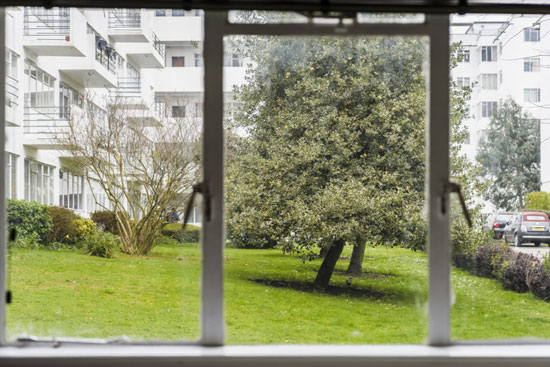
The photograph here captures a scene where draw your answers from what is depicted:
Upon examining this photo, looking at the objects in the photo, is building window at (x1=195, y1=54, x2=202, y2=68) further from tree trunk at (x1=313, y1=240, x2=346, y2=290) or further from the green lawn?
tree trunk at (x1=313, y1=240, x2=346, y2=290)

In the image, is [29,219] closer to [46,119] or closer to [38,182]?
[38,182]

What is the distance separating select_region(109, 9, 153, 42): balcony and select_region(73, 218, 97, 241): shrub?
36.1 inches

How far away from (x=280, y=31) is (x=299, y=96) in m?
0.83

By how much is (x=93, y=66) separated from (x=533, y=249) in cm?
244

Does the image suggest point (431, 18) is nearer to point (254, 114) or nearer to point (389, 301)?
point (254, 114)

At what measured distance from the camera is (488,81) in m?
2.64

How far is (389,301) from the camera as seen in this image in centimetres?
284

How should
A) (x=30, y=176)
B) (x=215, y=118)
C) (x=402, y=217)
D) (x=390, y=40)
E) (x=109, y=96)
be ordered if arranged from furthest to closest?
1. (x=402, y=217)
2. (x=390, y=40)
3. (x=109, y=96)
4. (x=30, y=176)
5. (x=215, y=118)

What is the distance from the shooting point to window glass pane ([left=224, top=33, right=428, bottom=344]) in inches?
107

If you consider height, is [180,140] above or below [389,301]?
above

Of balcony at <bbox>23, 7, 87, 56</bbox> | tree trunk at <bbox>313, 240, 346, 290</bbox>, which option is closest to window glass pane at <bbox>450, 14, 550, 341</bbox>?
tree trunk at <bbox>313, 240, 346, 290</bbox>

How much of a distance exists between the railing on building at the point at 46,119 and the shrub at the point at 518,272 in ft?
7.88

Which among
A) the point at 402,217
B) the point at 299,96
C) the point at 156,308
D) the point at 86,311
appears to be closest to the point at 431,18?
the point at 299,96

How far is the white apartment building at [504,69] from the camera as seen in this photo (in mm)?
2564
